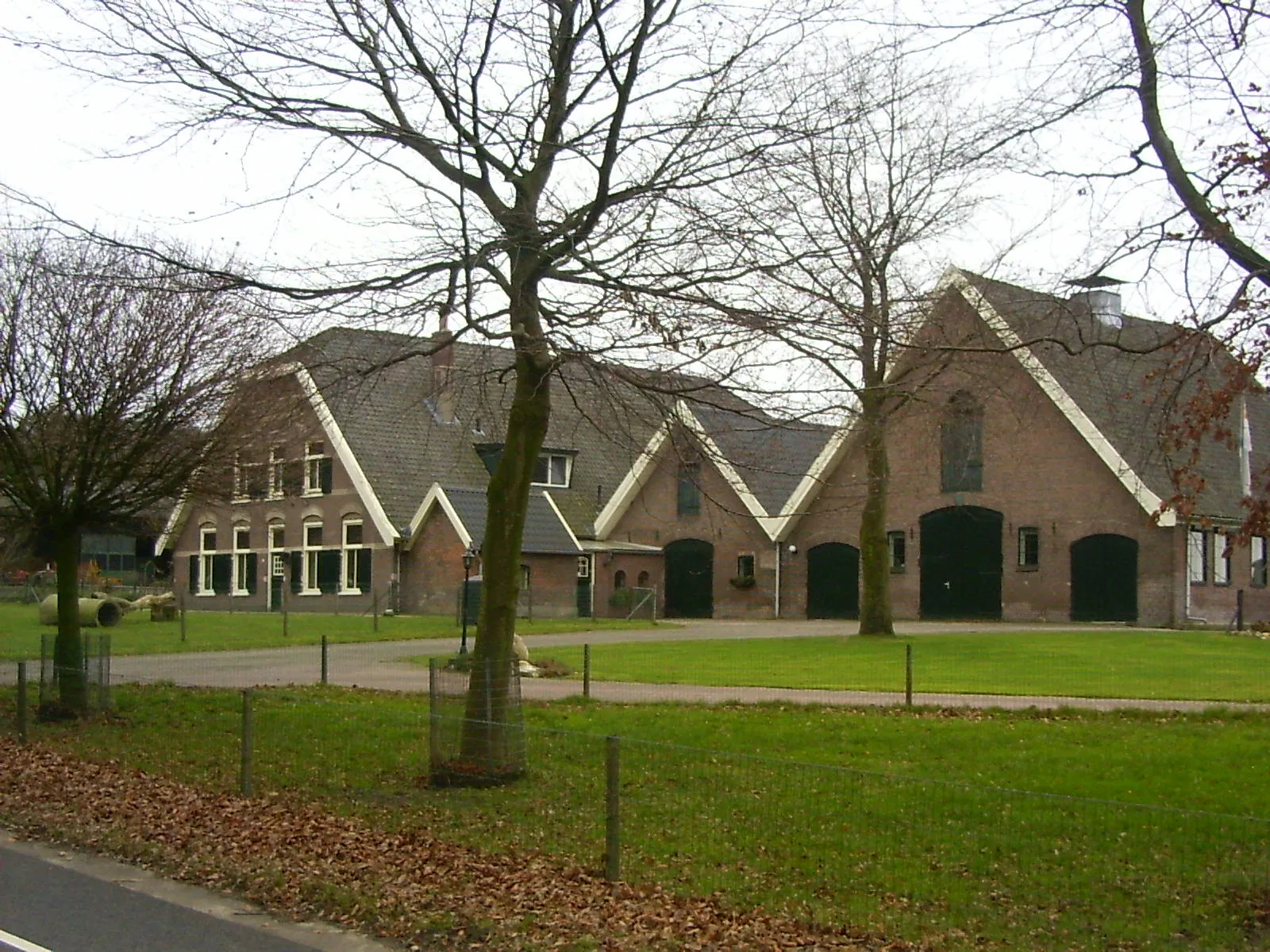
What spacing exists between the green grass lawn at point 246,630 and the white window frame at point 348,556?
7.16 feet

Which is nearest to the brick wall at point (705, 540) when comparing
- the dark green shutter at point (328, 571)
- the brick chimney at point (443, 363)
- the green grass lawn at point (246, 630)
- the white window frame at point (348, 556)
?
the green grass lawn at point (246, 630)

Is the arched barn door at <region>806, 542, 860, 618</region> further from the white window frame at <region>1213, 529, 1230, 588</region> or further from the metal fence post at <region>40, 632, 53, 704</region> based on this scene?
the metal fence post at <region>40, 632, 53, 704</region>

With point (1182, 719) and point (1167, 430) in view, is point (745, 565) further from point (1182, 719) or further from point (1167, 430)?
point (1167, 430)

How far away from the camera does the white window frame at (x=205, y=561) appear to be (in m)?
53.9

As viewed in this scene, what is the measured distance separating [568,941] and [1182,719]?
10.3 metres

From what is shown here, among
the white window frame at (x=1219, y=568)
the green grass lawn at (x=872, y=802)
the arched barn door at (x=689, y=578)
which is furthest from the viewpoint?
the arched barn door at (x=689, y=578)

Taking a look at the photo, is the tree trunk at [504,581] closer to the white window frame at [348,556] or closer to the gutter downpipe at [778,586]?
the gutter downpipe at [778,586]

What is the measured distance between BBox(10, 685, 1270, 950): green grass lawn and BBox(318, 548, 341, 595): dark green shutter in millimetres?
31607

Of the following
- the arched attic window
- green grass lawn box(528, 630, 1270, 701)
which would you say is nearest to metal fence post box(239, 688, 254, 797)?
green grass lawn box(528, 630, 1270, 701)

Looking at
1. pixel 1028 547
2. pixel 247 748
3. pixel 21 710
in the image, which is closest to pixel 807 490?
pixel 1028 547

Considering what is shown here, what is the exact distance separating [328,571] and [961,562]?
2097 centimetres

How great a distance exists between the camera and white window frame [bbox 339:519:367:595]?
47.4 metres

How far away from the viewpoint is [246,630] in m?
35.2

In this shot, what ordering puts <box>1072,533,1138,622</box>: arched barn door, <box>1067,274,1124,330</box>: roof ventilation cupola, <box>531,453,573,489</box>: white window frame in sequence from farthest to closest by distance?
<box>531,453,573,489</box>: white window frame → <box>1072,533,1138,622</box>: arched barn door → <box>1067,274,1124,330</box>: roof ventilation cupola
